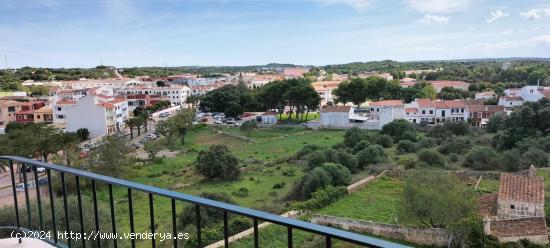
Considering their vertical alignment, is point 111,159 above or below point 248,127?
above

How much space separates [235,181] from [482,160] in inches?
455

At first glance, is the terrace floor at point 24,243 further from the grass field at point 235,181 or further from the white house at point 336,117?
the white house at point 336,117

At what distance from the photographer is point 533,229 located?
11.8 meters

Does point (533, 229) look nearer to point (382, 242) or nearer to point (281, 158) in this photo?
point (382, 242)

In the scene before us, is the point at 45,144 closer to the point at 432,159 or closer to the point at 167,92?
the point at 432,159

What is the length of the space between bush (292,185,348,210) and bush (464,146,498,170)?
24.9 feet

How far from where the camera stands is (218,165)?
69.9ft

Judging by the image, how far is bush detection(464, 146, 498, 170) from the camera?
21.0 meters

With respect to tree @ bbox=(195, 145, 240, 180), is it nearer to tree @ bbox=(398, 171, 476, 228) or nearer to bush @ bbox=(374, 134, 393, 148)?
tree @ bbox=(398, 171, 476, 228)

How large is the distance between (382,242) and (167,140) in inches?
1240

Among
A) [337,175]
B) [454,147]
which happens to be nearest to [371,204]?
[337,175]

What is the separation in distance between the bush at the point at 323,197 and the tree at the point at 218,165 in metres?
5.83

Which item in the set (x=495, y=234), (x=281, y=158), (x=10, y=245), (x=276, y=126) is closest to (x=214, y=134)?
(x=276, y=126)

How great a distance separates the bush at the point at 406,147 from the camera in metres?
26.6
